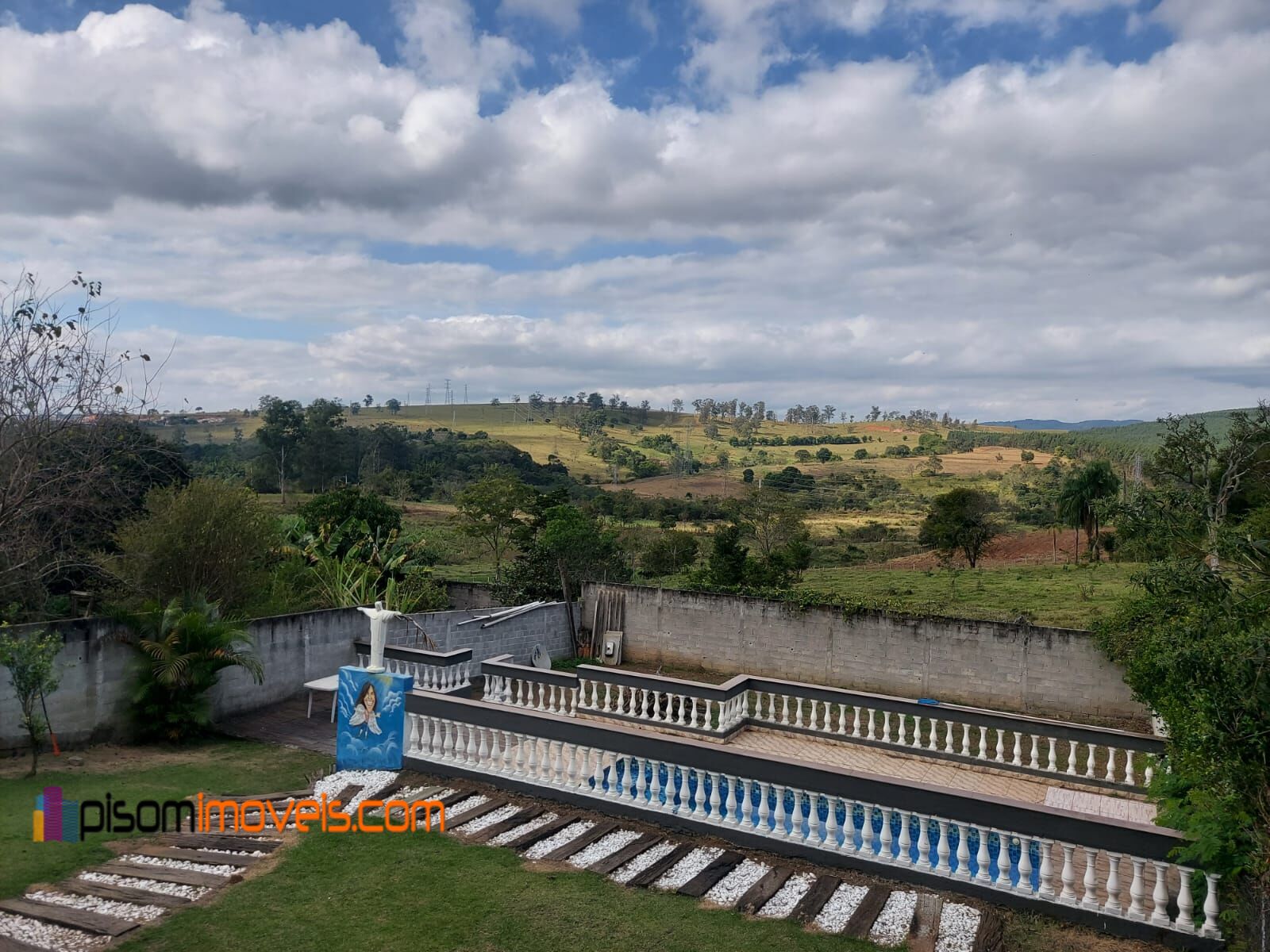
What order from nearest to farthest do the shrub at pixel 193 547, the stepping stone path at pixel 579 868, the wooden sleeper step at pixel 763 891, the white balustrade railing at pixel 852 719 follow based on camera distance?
the stepping stone path at pixel 579 868, the wooden sleeper step at pixel 763 891, the white balustrade railing at pixel 852 719, the shrub at pixel 193 547

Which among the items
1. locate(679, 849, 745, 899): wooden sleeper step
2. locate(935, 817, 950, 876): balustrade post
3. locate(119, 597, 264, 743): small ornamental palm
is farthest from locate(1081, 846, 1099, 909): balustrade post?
locate(119, 597, 264, 743): small ornamental palm

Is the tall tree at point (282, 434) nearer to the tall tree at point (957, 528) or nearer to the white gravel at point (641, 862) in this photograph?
the tall tree at point (957, 528)

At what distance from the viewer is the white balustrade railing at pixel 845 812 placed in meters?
4.89

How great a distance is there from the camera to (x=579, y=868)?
18.7 feet

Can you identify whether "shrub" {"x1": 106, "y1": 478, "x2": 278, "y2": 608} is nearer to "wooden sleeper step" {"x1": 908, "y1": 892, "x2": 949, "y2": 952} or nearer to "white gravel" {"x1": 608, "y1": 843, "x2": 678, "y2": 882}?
"white gravel" {"x1": 608, "y1": 843, "x2": 678, "y2": 882}

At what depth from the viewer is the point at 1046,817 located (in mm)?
5062

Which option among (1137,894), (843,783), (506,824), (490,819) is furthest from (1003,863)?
(490,819)

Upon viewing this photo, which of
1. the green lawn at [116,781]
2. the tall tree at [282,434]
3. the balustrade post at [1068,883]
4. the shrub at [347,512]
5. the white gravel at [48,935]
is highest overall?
the tall tree at [282,434]

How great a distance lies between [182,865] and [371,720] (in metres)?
2.16

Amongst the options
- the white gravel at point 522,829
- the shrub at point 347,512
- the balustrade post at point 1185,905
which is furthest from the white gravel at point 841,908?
the shrub at point 347,512

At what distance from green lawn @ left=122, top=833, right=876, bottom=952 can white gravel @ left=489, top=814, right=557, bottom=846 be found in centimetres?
31

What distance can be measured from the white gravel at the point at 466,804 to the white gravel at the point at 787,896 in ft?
8.73

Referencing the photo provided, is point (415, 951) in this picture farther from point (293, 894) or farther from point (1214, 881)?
point (1214, 881)

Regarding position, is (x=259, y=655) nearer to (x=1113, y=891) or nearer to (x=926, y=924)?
(x=926, y=924)
